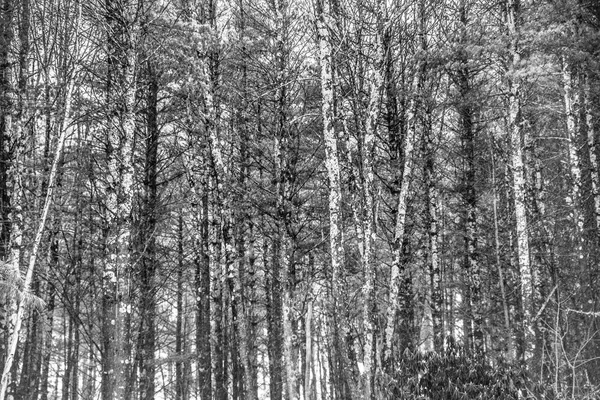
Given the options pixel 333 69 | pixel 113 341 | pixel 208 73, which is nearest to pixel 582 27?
pixel 333 69

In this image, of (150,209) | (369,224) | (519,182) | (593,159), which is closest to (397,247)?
(369,224)

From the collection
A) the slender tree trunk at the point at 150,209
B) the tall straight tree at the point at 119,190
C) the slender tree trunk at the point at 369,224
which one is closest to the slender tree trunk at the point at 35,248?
the tall straight tree at the point at 119,190

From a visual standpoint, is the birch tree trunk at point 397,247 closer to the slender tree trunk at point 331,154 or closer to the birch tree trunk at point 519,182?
the slender tree trunk at point 331,154

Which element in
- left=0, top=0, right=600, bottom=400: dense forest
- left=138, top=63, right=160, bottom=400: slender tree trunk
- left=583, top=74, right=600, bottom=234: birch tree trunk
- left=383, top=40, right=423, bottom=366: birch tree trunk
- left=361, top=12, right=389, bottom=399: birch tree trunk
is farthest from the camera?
left=583, top=74, right=600, bottom=234: birch tree trunk

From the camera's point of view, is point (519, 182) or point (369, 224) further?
point (519, 182)

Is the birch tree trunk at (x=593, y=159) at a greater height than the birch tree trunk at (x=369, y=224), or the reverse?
the birch tree trunk at (x=593, y=159)

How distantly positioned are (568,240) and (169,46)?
16557 millimetres

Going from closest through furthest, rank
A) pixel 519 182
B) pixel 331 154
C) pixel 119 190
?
pixel 331 154 < pixel 119 190 < pixel 519 182

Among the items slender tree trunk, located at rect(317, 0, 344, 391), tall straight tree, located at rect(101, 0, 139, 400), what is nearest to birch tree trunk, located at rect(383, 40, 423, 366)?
slender tree trunk, located at rect(317, 0, 344, 391)

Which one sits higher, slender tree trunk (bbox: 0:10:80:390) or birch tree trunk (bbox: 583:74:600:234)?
birch tree trunk (bbox: 583:74:600:234)

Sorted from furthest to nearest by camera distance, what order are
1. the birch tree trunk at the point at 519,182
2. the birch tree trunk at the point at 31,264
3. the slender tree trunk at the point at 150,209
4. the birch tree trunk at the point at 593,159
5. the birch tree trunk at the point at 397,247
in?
the birch tree trunk at the point at 593,159
the slender tree trunk at the point at 150,209
the birch tree trunk at the point at 519,182
the birch tree trunk at the point at 397,247
the birch tree trunk at the point at 31,264

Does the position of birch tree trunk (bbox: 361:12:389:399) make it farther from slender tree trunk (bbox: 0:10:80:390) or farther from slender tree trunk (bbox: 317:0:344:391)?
slender tree trunk (bbox: 0:10:80:390)

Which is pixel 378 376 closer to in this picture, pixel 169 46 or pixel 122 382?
pixel 122 382

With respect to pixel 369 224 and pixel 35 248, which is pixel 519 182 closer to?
pixel 369 224
